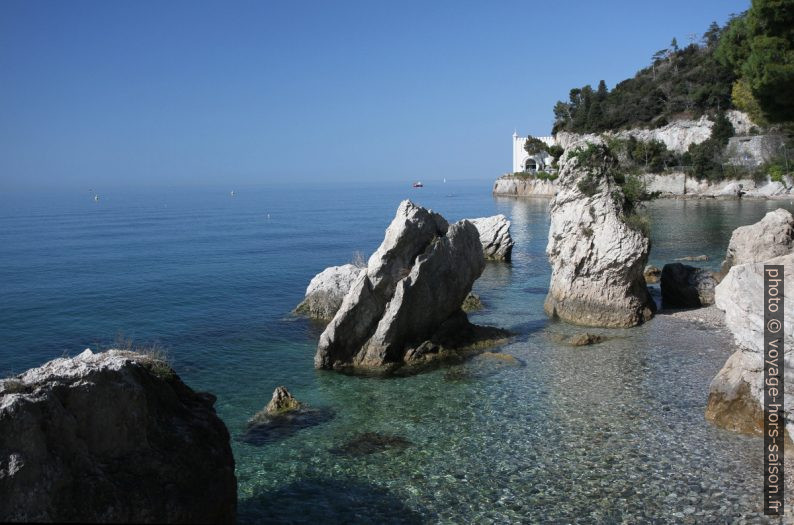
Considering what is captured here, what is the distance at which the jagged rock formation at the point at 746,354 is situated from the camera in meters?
12.6

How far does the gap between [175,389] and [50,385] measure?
2.75 metres

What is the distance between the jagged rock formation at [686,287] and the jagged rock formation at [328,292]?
15.2m

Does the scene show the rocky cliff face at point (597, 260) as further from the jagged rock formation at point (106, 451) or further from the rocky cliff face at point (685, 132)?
the rocky cliff face at point (685, 132)

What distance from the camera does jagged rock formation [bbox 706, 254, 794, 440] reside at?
12570 mm

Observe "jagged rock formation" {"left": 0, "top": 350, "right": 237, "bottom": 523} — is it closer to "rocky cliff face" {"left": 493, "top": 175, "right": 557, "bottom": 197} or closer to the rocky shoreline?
the rocky shoreline

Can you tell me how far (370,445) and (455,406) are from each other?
364 centimetres

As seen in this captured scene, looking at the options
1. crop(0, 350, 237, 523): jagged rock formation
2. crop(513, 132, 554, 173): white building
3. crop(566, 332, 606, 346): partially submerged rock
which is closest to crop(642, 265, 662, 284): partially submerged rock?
crop(566, 332, 606, 346): partially submerged rock

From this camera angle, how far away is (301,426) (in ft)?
58.9

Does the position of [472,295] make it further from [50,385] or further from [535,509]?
[50,385]

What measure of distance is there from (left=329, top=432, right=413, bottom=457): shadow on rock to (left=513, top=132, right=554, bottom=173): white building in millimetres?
149456

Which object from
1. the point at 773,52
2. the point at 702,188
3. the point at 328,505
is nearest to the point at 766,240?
the point at 773,52

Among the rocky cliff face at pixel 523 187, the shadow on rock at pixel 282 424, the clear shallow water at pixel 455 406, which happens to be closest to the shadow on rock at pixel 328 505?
the clear shallow water at pixel 455 406

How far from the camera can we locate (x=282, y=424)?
18.1 m

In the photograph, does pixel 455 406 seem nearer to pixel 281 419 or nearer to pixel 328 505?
pixel 281 419
